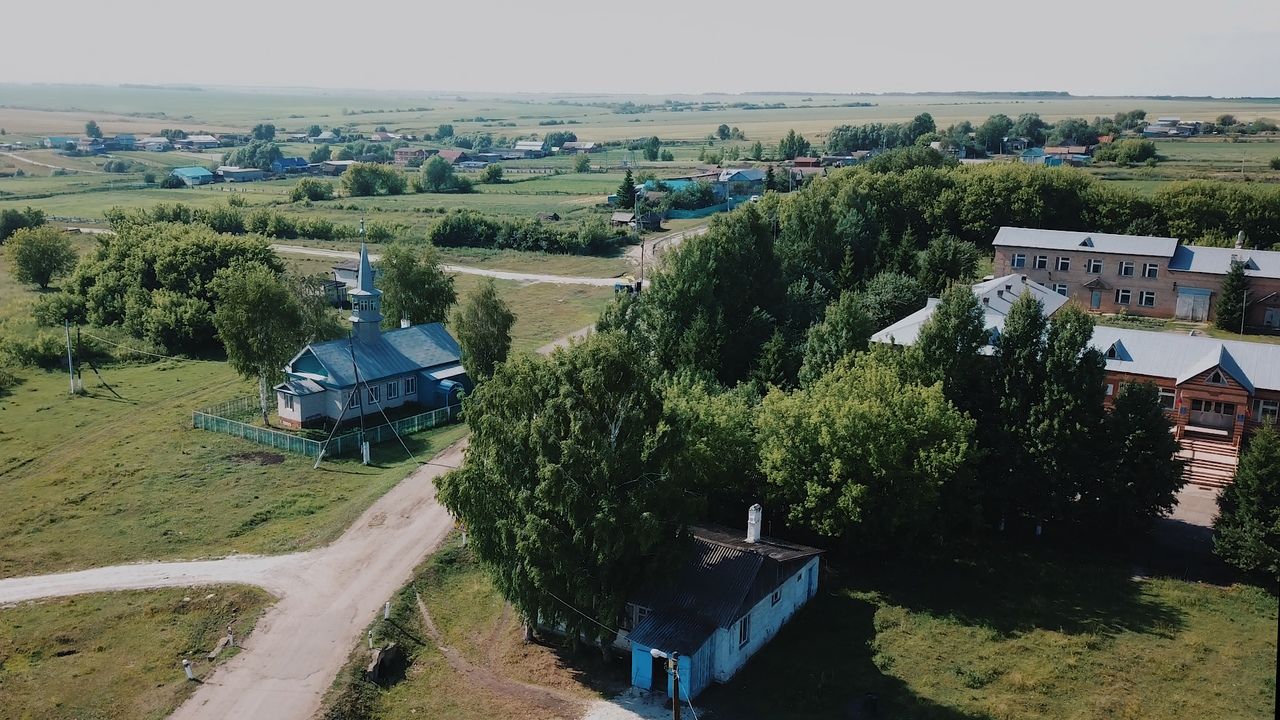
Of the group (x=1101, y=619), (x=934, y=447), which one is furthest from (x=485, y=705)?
(x=1101, y=619)

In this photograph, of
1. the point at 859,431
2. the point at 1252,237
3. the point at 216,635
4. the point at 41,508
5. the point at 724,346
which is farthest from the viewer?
the point at 1252,237

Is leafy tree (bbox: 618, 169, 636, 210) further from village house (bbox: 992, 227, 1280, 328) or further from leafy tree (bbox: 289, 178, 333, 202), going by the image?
village house (bbox: 992, 227, 1280, 328)

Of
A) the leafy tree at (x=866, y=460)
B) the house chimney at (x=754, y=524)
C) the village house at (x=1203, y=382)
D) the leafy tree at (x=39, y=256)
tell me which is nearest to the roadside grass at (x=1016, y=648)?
the leafy tree at (x=866, y=460)

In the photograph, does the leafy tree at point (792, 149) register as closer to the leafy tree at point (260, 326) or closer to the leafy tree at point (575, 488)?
the leafy tree at point (260, 326)

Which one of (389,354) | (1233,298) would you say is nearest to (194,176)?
(389,354)

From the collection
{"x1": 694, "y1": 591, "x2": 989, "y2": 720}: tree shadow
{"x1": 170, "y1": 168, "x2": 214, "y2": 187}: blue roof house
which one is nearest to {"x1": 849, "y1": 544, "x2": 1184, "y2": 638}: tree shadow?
{"x1": 694, "y1": 591, "x2": 989, "y2": 720}: tree shadow

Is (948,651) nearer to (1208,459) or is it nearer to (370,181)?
(1208,459)

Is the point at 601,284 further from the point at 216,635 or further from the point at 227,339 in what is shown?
the point at 216,635
